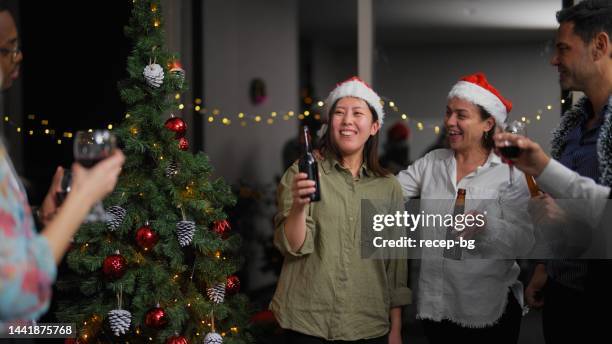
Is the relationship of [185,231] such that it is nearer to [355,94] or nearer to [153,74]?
[153,74]

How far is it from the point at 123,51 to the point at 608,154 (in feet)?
9.33

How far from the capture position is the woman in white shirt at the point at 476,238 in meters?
2.34

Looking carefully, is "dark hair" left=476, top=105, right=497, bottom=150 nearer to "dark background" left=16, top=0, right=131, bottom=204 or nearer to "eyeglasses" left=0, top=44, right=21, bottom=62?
"eyeglasses" left=0, top=44, right=21, bottom=62

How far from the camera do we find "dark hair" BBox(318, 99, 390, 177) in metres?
2.42

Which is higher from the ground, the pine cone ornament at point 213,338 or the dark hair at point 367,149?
the dark hair at point 367,149

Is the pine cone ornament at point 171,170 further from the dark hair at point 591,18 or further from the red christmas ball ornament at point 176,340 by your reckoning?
the dark hair at point 591,18

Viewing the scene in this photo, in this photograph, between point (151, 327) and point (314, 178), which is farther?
point (151, 327)

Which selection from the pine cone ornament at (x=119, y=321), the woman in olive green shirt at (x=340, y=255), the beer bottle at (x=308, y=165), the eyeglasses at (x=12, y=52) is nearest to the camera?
the eyeglasses at (x=12, y=52)

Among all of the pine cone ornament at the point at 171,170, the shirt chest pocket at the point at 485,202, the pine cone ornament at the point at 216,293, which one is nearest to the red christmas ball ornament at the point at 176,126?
the pine cone ornament at the point at 171,170

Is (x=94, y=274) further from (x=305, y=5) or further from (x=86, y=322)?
(x=305, y=5)

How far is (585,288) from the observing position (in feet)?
6.67

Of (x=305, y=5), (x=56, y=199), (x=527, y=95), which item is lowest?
(x=56, y=199)

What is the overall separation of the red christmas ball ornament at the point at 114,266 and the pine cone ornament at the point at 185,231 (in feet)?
0.79

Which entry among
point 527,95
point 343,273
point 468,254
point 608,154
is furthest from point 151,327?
point 527,95
